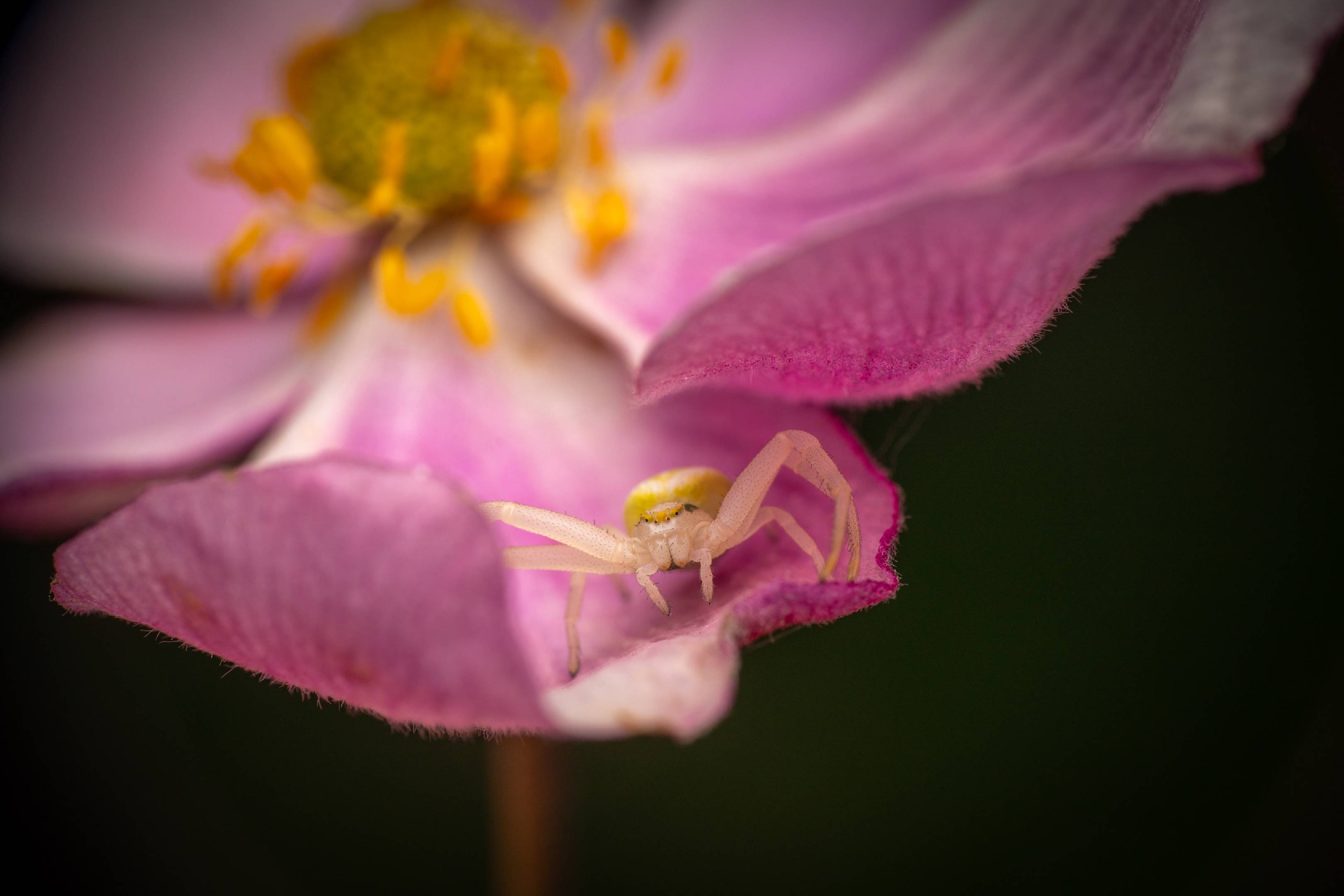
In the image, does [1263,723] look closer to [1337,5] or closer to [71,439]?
[1337,5]

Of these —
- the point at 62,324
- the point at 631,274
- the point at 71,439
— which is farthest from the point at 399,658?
A: the point at 62,324

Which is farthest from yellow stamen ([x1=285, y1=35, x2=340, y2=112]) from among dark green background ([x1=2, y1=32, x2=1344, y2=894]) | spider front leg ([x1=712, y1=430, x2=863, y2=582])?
spider front leg ([x1=712, y1=430, x2=863, y2=582])

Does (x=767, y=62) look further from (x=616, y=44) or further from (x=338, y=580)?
(x=338, y=580)

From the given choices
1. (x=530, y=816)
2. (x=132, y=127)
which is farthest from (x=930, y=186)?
(x=132, y=127)

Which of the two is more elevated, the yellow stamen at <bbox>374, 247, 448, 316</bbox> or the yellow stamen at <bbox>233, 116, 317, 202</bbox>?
the yellow stamen at <bbox>233, 116, 317, 202</bbox>

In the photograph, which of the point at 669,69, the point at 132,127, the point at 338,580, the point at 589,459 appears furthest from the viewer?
the point at 132,127

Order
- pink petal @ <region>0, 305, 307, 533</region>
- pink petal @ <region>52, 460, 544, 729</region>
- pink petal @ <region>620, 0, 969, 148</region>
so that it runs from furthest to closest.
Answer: pink petal @ <region>620, 0, 969, 148</region> < pink petal @ <region>0, 305, 307, 533</region> < pink petal @ <region>52, 460, 544, 729</region>

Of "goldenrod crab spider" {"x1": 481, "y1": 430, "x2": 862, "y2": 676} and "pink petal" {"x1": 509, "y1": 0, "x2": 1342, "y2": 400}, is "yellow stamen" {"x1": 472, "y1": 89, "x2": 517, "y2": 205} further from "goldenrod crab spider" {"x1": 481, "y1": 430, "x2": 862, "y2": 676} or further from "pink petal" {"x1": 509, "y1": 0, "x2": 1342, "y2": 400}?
"goldenrod crab spider" {"x1": 481, "y1": 430, "x2": 862, "y2": 676}
